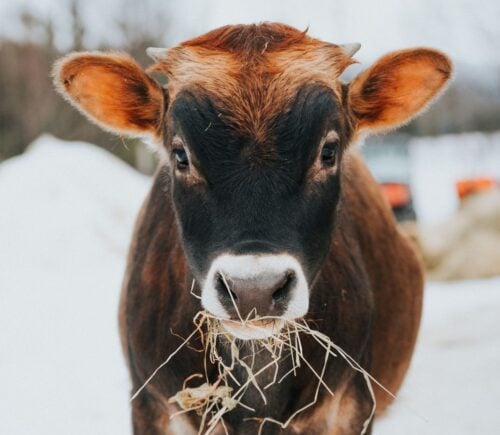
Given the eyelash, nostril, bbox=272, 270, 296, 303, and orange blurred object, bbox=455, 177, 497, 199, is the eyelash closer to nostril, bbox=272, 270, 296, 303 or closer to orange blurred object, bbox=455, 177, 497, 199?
nostril, bbox=272, 270, 296, 303

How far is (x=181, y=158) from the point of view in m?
2.69

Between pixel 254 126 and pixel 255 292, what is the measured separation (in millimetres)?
607

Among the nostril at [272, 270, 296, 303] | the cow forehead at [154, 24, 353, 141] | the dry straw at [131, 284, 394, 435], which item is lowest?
the dry straw at [131, 284, 394, 435]

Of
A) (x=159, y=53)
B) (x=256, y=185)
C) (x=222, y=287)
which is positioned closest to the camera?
(x=222, y=287)

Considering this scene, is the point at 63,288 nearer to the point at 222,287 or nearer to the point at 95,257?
the point at 95,257

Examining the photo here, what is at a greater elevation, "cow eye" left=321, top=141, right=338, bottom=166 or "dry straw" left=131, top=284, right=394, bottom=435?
"cow eye" left=321, top=141, right=338, bottom=166

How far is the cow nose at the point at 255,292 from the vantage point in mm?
2223

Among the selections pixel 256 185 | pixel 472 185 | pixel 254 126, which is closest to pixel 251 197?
pixel 256 185

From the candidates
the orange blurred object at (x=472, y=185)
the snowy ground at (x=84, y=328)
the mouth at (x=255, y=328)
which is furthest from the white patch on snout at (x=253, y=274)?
the orange blurred object at (x=472, y=185)

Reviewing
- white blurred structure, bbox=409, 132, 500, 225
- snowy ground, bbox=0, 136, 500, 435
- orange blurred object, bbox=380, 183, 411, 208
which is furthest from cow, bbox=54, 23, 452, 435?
white blurred structure, bbox=409, 132, 500, 225

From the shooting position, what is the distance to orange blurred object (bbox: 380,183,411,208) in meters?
13.4

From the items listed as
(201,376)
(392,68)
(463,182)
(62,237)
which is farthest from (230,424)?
(463,182)

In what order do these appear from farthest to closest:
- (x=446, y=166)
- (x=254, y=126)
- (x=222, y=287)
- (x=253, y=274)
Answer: (x=446, y=166) < (x=254, y=126) < (x=222, y=287) < (x=253, y=274)

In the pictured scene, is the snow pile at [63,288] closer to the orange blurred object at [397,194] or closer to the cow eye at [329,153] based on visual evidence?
the cow eye at [329,153]
